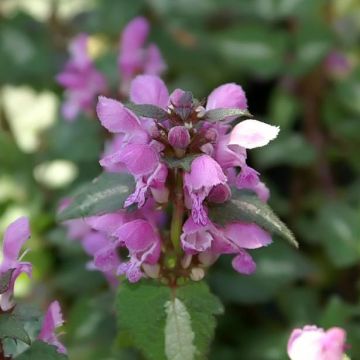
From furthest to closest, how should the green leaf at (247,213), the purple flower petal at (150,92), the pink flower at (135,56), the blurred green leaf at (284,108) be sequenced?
the blurred green leaf at (284,108), the pink flower at (135,56), the purple flower petal at (150,92), the green leaf at (247,213)

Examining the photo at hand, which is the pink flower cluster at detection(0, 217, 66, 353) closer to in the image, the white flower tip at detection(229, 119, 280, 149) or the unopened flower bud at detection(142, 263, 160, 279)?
the unopened flower bud at detection(142, 263, 160, 279)

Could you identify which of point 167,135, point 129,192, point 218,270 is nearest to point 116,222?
point 129,192

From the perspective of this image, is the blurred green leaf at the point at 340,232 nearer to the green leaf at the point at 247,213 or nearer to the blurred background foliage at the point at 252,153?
the blurred background foliage at the point at 252,153

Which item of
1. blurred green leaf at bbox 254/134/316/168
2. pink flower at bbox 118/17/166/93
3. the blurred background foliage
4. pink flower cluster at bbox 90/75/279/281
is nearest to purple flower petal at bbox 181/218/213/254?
pink flower cluster at bbox 90/75/279/281

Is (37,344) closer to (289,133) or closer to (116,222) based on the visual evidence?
(116,222)

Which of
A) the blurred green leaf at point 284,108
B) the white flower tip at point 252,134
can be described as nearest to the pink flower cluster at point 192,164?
the white flower tip at point 252,134

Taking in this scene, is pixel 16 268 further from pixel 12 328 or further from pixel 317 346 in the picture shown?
pixel 317 346
